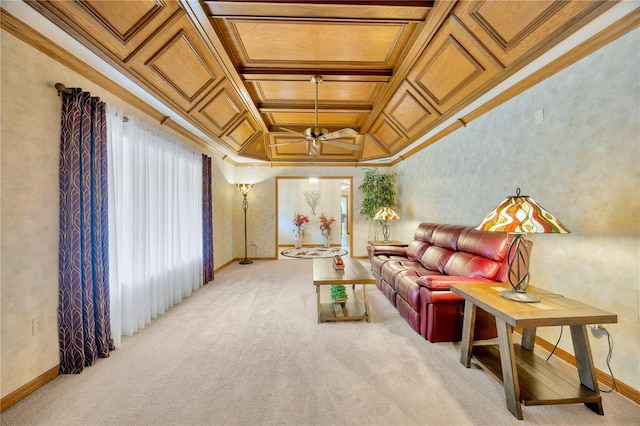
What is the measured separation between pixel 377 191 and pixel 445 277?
358 cm

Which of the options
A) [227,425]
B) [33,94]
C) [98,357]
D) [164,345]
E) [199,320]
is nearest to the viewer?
[227,425]

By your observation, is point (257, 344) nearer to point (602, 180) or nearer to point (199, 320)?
point (199, 320)

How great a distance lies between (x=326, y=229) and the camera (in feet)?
29.0

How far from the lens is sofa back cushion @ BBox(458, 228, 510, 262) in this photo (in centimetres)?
251

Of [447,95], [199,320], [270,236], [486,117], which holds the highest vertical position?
[447,95]

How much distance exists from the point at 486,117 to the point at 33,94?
443 cm

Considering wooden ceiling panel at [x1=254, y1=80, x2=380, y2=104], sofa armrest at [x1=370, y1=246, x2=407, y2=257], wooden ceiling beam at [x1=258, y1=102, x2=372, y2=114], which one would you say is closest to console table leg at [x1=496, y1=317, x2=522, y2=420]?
sofa armrest at [x1=370, y1=246, x2=407, y2=257]

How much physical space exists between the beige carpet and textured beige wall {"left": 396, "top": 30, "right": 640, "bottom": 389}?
0.74 meters

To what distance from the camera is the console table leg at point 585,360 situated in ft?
5.35

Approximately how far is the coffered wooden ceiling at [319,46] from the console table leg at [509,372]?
2300mm

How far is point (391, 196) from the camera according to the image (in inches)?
234

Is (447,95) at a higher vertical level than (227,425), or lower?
higher

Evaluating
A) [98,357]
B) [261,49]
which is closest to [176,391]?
[98,357]

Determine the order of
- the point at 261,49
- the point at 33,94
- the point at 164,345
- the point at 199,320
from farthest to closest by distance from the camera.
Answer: the point at 199,320
the point at 261,49
the point at 164,345
the point at 33,94
